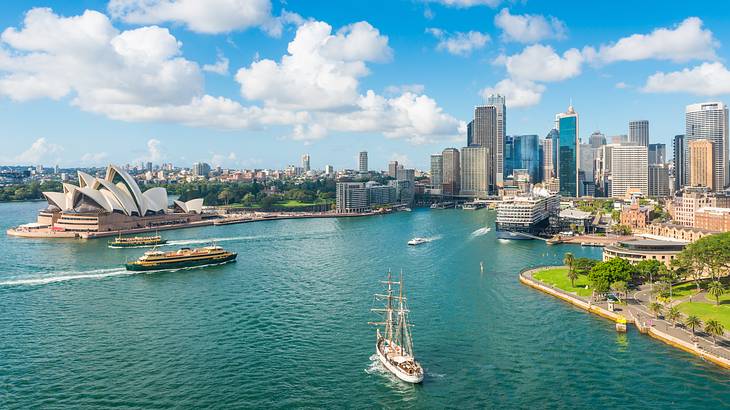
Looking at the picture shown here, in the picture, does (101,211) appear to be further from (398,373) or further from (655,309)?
(655,309)

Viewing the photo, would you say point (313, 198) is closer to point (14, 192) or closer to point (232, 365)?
point (14, 192)

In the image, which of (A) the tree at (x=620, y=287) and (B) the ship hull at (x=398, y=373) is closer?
(B) the ship hull at (x=398, y=373)

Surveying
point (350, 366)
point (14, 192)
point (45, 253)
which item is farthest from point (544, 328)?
point (14, 192)

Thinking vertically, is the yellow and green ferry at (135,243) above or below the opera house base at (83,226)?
below

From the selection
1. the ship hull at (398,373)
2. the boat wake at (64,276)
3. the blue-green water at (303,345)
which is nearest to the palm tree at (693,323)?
the blue-green water at (303,345)

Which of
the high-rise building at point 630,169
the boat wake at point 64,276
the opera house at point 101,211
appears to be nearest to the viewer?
the boat wake at point 64,276

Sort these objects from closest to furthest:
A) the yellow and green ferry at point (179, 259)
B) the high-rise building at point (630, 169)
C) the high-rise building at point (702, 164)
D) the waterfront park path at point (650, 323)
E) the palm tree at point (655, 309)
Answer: the waterfront park path at point (650, 323), the palm tree at point (655, 309), the yellow and green ferry at point (179, 259), the high-rise building at point (702, 164), the high-rise building at point (630, 169)

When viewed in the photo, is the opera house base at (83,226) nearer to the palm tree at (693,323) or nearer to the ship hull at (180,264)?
the ship hull at (180,264)
